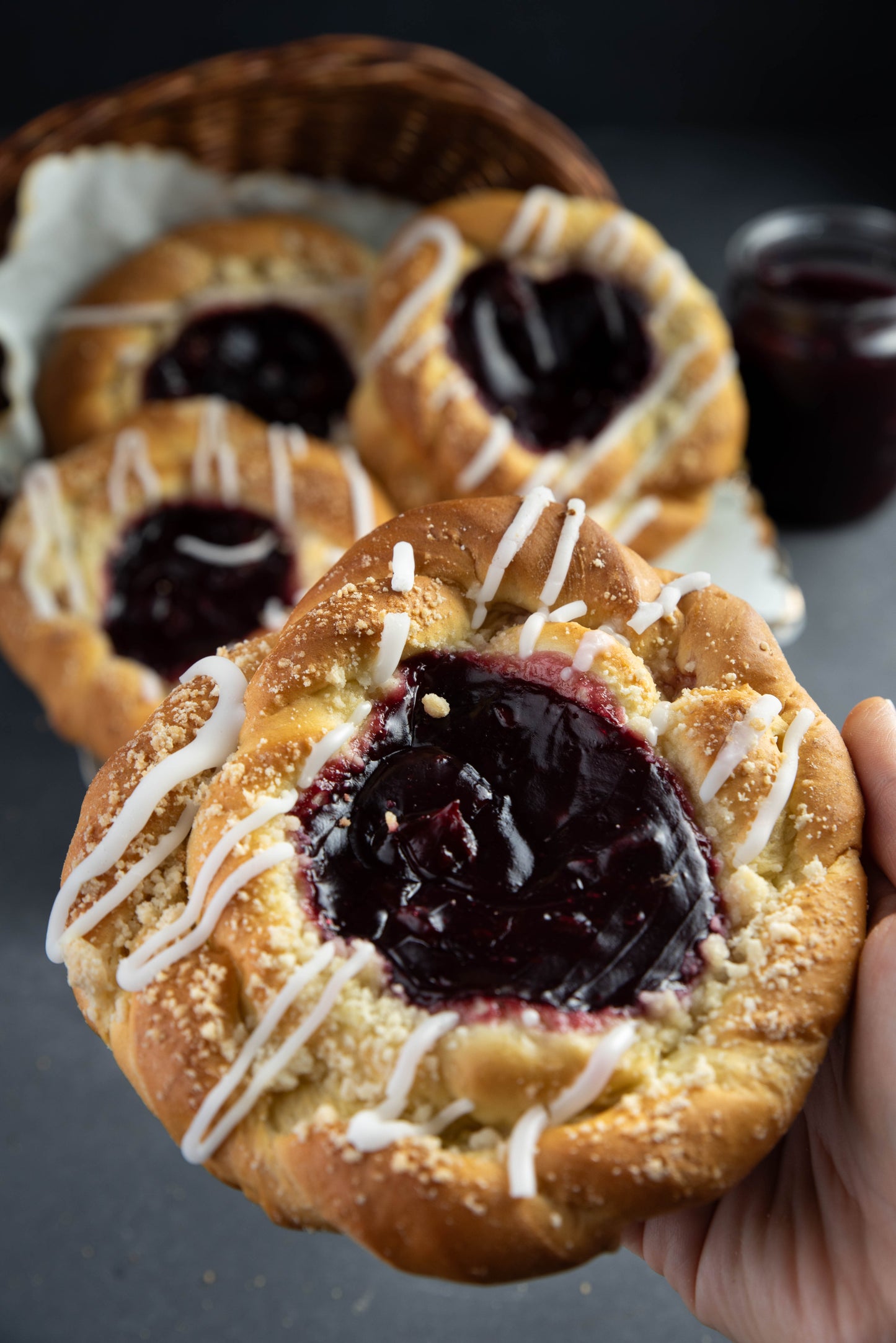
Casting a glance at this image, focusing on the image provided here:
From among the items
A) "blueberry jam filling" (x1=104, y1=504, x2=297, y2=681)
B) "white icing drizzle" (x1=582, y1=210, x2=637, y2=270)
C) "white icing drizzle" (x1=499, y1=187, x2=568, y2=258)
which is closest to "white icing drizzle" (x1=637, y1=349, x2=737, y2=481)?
"white icing drizzle" (x1=582, y1=210, x2=637, y2=270)

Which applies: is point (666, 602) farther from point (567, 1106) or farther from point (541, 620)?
point (567, 1106)

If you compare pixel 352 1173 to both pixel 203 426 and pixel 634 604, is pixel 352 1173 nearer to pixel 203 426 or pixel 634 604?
pixel 634 604

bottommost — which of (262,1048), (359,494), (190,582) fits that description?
(190,582)

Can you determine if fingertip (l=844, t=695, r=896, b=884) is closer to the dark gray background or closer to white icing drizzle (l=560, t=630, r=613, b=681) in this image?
white icing drizzle (l=560, t=630, r=613, b=681)

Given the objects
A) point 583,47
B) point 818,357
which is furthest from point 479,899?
point 583,47

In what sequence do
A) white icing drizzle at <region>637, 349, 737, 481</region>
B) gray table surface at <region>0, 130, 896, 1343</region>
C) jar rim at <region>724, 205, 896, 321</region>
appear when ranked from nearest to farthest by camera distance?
1. gray table surface at <region>0, 130, 896, 1343</region>
2. white icing drizzle at <region>637, 349, 737, 481</region>
3. jar rim at <region>724, 205, 896, 321</region>

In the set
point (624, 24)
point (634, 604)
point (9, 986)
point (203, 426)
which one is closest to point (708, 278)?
point (624, 24)
